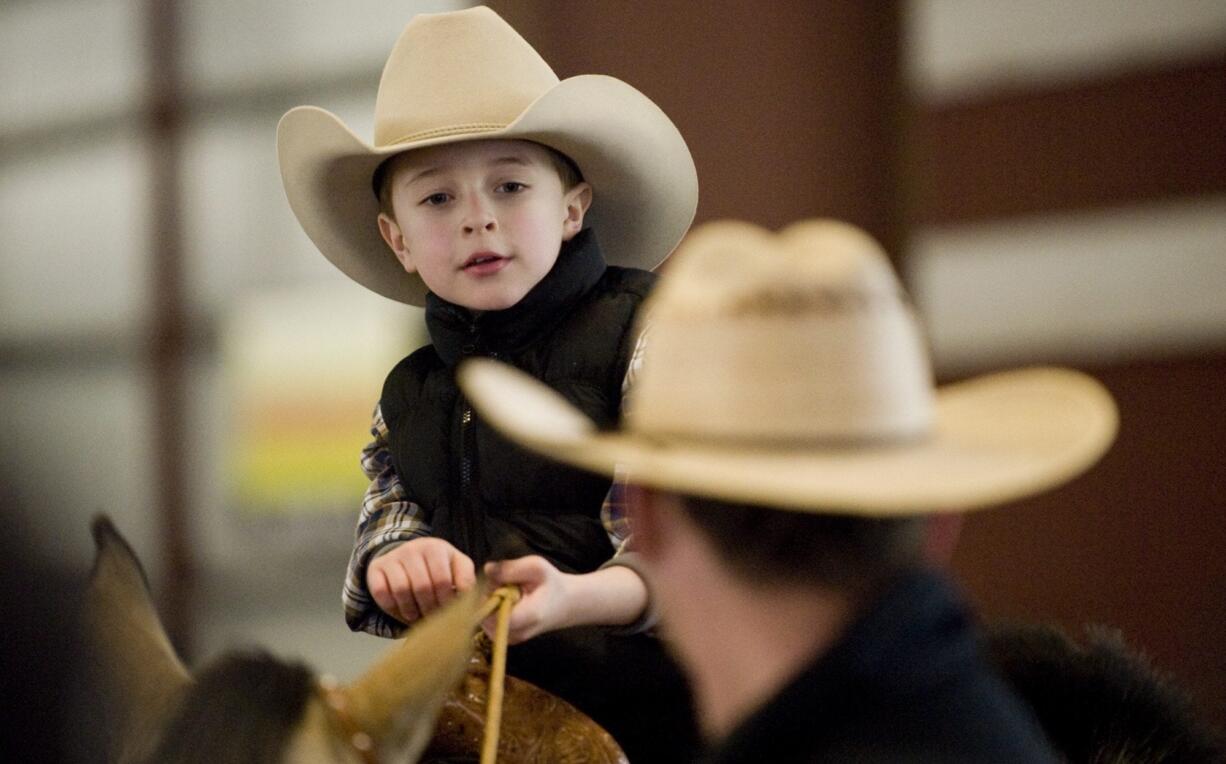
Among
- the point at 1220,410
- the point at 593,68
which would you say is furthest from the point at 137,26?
the point at 1220,410

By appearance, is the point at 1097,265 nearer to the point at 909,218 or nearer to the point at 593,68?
the point at 909,218

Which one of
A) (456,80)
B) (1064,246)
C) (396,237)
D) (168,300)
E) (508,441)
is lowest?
(168,300)

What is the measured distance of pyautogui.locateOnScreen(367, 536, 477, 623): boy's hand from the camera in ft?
2.76

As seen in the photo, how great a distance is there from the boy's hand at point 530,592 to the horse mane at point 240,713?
0.13 meters

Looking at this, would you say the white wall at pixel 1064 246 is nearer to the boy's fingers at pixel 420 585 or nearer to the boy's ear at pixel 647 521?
the boy's fingers at pixel 420 585

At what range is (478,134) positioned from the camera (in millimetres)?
911

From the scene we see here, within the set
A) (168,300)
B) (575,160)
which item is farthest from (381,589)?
(168,300)

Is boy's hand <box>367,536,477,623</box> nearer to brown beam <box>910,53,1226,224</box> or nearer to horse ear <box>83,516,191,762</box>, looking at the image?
horse ear <box>83,516,191,762</box>

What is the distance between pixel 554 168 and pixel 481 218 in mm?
89

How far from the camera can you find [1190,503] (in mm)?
2268

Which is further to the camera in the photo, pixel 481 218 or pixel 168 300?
pixel 168 300

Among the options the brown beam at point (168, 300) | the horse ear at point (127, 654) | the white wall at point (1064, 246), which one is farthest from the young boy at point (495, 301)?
the brown beam at point (168, 300)

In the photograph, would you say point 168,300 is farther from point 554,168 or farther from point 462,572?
point 462,572

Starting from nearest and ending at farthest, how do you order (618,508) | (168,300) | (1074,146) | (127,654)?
(127,654) < (618,508) < (1074,146) < (168,300)
